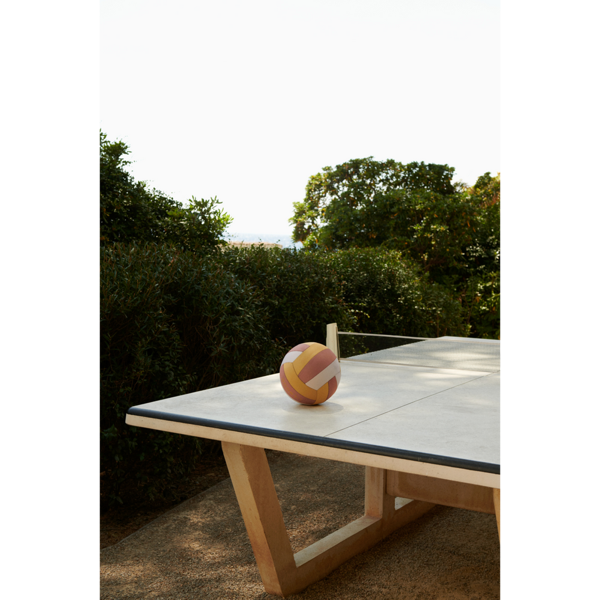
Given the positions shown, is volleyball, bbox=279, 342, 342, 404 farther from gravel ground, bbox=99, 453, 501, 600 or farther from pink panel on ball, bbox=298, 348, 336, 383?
gravel ground, bbox=99, 453, 501, 600

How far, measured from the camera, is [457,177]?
1337 centimetres

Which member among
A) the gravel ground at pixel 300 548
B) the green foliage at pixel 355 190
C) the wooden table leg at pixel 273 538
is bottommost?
the gravel ground at pixel 300 548

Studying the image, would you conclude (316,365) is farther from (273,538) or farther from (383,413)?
(273,538)

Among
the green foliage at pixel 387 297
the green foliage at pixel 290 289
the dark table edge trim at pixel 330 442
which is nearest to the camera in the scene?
→ the dark table edge trim at pixel 330 442

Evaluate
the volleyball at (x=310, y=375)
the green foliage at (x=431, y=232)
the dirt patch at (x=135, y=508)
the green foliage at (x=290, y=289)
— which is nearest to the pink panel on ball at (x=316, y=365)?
the volleyball at (x=310, y=375)

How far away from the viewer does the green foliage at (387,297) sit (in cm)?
724

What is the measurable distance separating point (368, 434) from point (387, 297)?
17.6 feet

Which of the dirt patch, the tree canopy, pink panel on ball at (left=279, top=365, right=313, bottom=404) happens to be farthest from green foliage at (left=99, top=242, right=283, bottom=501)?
the tree canopy

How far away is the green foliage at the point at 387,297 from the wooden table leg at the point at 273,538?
12.4ft

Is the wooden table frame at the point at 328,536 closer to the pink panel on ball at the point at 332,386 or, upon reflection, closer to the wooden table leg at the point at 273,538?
the wooden table leg at the point at 273,538

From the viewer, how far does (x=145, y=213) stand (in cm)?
618
